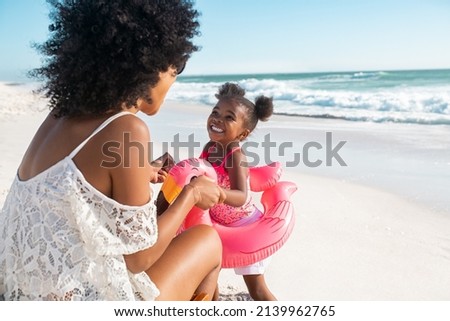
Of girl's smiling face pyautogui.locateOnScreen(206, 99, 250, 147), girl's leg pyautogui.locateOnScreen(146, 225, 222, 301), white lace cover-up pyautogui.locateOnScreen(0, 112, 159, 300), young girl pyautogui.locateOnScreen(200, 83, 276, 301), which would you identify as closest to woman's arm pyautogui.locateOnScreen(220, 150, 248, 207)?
young girl pyautogui.locateOnScreen(200, 83, 276, 301)

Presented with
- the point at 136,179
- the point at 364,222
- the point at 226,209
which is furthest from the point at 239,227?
the point at 364,222

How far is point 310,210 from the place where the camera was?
4070mm

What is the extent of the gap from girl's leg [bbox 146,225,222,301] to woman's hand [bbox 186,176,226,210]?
139 mm

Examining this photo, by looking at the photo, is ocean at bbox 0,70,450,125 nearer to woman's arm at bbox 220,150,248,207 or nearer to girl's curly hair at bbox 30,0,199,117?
woman's arm at bbox 220,150,248,207

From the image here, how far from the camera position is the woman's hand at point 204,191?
187cm

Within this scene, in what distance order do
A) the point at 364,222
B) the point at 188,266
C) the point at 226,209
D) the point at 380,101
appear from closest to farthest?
the point at 188,266 < the point at 226,209 < the point at 364,222 < the point at 380,101

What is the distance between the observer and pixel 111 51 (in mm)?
1571

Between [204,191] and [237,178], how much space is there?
2.38 feet

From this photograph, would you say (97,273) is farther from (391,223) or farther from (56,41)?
(391,223)

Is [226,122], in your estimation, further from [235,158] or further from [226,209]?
[226,209]

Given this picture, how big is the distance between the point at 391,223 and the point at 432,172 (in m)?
1.56

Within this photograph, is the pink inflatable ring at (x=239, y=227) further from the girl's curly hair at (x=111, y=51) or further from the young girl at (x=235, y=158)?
the girl's curly hair at (x=111, y=51)

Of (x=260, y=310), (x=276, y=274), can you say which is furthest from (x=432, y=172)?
(x=260, y=310)

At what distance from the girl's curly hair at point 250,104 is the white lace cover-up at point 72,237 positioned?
1.38 meters
